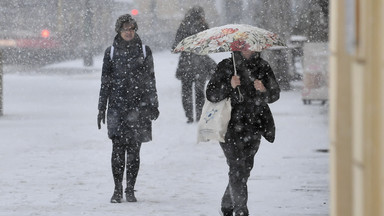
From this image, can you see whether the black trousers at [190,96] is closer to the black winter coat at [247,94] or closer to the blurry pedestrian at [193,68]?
the blurry pedestrian at [193,68]

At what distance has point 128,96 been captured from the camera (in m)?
8.72

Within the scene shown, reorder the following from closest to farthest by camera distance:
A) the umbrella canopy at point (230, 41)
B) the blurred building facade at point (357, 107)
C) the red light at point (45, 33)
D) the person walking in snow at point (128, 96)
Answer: the blurred building facade at point (357, 107) → the umbrella canopy at point (230, 41) → the person walking in snow at point (128, 96) → the red light at point (45, 33)

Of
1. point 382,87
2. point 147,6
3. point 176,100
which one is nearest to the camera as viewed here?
point 382,87

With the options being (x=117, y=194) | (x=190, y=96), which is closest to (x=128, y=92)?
(x=117, y=194)

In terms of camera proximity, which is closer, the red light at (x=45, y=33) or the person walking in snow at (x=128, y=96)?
the person walking in snow at (x=128, y=96)

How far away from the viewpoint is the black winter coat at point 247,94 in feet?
24.0

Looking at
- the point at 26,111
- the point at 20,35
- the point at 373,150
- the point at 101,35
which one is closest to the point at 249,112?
the point at 373,150

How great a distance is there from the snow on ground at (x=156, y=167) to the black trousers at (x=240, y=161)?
30.5 inches

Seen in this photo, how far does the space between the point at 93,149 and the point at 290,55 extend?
1134 cm

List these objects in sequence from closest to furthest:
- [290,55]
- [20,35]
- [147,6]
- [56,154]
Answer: [56,154] → [290,55] → [20,35] → [147,6]

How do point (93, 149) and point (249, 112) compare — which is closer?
point (249, 112)

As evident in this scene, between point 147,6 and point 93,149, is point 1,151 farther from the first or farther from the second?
point 147,6

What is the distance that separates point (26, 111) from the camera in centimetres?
1797

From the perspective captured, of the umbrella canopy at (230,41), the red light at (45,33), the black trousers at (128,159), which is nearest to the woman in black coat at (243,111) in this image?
the umbrella canopy at (230,41)
